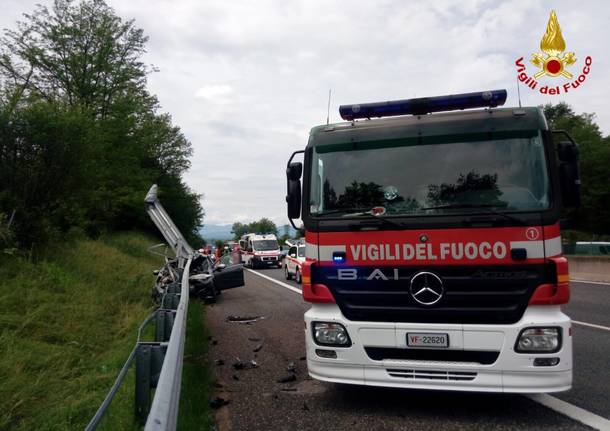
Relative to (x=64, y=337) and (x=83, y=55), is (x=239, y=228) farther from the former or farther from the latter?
(x=64, y=337)

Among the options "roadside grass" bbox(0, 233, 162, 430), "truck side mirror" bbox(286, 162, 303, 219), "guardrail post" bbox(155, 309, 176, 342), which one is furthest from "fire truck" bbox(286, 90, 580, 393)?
"roadside grass" bbox(0, 233, 162, 430)

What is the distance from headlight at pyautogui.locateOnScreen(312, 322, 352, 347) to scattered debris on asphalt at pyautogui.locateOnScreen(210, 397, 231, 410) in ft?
3.93

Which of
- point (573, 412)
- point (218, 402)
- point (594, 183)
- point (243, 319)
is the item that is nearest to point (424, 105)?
point (573, 412)

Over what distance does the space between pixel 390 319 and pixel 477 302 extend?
2.47 feet

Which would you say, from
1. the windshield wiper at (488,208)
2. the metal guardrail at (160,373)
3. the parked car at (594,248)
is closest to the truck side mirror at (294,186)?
the windshield wiper at (488,208)

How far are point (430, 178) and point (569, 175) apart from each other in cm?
116

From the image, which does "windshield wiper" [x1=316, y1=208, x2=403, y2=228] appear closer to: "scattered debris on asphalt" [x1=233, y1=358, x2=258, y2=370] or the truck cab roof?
the truck cab roof

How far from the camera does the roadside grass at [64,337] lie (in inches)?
190

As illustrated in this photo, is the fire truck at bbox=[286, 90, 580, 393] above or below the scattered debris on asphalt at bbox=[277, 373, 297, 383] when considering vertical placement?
above

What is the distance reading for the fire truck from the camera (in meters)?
4.00

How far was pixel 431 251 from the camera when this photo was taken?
167 inches

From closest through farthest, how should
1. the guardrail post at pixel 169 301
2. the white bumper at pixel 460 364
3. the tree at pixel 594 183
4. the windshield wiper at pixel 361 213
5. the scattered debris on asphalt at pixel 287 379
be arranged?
the white bumper at pixel 460 364, the windshield wiper at pixel 361 213, the scattered debris on asphalt at pixel 287 379, the guardrail post at pixel 169 301, the tree at pixel 594 183

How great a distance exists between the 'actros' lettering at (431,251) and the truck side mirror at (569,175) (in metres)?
0.76

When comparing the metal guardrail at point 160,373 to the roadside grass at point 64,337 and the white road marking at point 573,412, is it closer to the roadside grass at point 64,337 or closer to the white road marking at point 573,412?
the roadside grass at point 64,337
